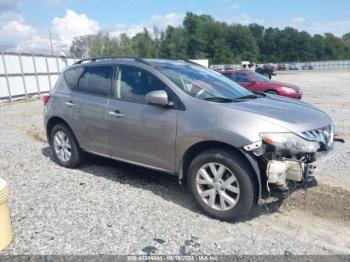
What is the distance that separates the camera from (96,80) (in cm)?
519

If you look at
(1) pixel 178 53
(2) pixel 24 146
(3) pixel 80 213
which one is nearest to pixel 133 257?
(3) pixel 80 213

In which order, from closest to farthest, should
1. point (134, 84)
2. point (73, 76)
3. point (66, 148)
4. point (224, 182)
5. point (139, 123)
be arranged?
1. point (224, 182)
2. point (139, 123)
3. point (134, 84)
4. point (73, 76)
5. point (66, 148)

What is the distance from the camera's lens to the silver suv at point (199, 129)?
11.6 ft

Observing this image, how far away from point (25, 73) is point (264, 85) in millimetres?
12895

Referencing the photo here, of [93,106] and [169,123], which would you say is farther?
[93,106]

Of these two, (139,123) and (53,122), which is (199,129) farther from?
(53,122)

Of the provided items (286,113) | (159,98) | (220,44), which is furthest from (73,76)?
(220,44)

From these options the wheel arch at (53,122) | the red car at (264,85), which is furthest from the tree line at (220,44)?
the wheel arch at (53,122)

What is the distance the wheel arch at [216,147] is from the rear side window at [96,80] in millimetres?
1650

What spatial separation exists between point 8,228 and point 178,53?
3918 inches

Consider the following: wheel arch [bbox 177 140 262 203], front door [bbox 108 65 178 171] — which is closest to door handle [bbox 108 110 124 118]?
front door [bbox 108 65 178 171]

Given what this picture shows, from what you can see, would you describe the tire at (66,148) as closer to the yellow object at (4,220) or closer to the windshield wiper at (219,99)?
the yellow object at (4,220)

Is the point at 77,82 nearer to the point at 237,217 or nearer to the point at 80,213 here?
the point at 80,213

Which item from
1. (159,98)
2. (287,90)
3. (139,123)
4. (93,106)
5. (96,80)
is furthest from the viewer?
(287,90)
